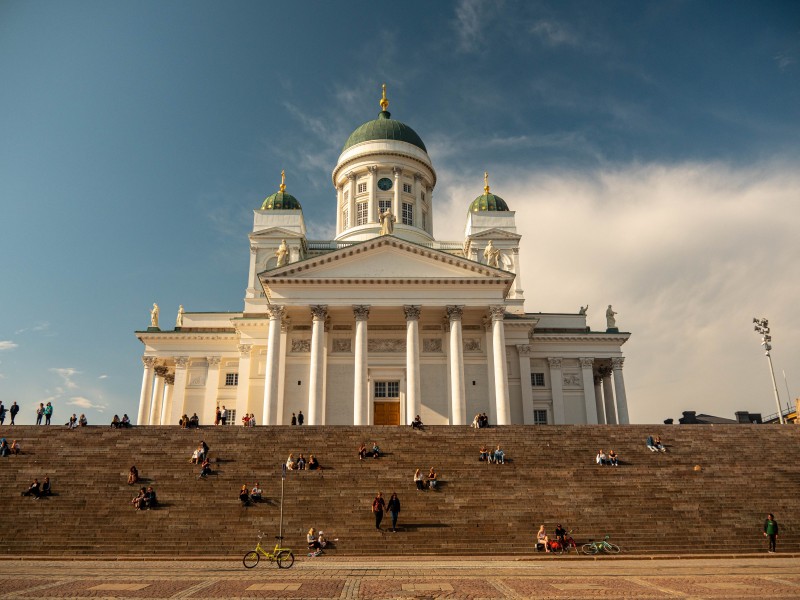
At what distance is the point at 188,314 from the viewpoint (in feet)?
165

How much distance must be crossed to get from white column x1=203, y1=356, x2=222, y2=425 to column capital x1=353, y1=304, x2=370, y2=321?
503 inches

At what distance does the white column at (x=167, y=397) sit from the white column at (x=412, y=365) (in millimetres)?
21751

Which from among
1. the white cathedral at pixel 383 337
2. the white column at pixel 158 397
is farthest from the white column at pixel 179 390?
the white column at pixel 158 397

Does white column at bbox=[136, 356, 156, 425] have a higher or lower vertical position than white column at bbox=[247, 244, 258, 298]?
lower

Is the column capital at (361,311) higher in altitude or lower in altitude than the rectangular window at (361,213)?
lower

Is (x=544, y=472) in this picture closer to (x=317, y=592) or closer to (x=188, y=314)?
(x=317, y=592)

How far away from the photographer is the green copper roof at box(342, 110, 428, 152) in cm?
5947

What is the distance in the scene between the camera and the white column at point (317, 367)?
36.3 m

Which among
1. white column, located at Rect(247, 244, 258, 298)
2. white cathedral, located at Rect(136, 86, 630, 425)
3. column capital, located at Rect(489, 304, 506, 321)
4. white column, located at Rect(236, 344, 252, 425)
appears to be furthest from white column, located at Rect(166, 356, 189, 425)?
column capital, located at Rect(489, 304, 506, 321)

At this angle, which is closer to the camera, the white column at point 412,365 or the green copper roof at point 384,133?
the white column at point 412,365

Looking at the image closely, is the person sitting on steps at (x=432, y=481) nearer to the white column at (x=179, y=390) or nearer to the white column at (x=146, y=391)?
the white column at (x=179, y=390)

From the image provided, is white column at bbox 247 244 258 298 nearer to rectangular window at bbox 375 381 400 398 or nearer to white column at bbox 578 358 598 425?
rectangular window at bbox 375 381 400 398

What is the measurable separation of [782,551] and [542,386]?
88.0ft

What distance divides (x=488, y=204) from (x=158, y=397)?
32.4 metres
